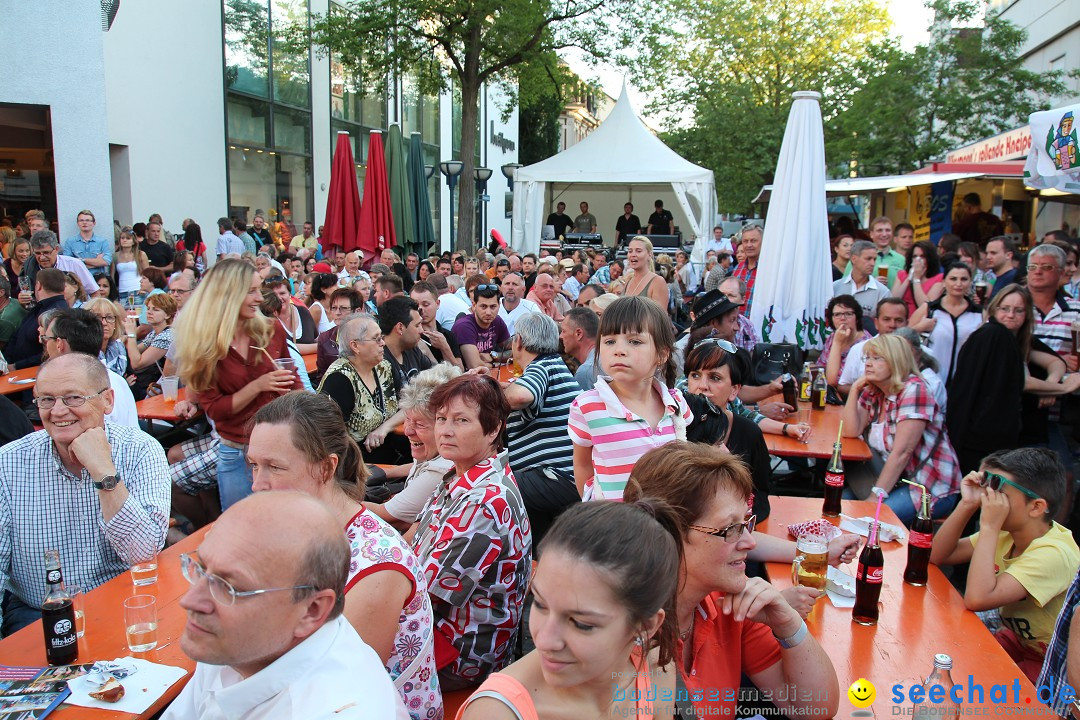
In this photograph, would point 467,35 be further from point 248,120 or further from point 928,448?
point 928,448

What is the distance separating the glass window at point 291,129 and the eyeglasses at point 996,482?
17.6m

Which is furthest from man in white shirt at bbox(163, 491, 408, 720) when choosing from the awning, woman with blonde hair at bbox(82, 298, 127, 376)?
the awning

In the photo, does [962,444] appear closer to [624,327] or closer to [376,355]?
[624,327]

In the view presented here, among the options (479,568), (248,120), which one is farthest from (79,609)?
(248,120)

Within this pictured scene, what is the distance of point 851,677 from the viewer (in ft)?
7.74

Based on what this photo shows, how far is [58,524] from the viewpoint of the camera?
296cm

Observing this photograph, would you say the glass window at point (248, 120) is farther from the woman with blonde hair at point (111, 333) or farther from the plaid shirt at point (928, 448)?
the plaid shirt at point (928, 448)

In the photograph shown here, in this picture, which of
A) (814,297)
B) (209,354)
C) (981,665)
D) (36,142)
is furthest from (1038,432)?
(36,142)

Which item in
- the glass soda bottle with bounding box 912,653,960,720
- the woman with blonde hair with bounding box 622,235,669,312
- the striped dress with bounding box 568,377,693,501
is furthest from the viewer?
the woman with blonde hair with bounding box 622,235,669,312

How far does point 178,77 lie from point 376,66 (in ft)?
14.2

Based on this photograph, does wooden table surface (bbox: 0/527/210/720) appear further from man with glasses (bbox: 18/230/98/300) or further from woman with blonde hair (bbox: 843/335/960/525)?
man with glasses (bbox: 18/230/98/300)

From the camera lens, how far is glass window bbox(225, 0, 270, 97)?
1570cm

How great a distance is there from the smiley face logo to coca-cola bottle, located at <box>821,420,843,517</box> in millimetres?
1307

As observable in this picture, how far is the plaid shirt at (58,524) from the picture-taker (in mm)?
2914
